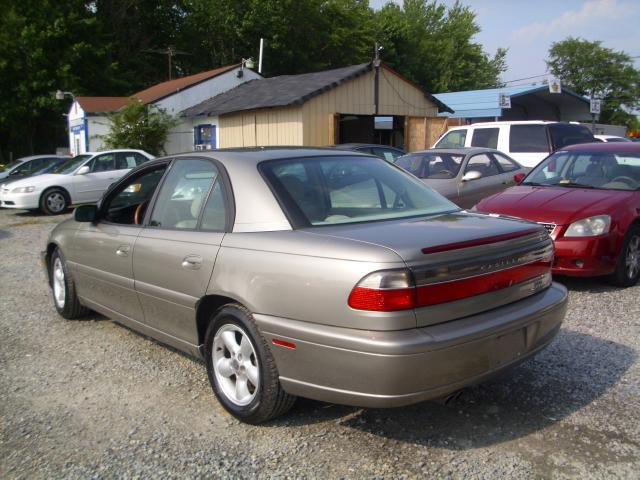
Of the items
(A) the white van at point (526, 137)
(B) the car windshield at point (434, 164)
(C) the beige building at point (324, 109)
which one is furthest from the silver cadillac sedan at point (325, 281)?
(C) the beige building at point (324, 109)

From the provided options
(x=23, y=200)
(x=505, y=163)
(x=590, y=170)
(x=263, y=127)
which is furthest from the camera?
(x=263, y=127)

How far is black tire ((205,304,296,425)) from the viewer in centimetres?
312

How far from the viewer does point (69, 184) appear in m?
14.8

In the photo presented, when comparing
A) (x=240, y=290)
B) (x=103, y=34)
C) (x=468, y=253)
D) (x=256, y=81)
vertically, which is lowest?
(x=240, y=290)

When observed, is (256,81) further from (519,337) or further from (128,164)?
(519,337)

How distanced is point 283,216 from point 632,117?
6706 cm

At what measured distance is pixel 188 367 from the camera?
4.29m

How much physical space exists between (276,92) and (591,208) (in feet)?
55.2

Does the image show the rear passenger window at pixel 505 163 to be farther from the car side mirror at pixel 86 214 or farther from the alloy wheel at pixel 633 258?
the car side mirror at pixel 86 214

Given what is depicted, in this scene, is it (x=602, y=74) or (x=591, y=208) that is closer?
(x=591, y=208)

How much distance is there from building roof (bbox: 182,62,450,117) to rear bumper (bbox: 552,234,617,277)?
13.9m

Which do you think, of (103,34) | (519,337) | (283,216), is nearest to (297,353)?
(283,216)

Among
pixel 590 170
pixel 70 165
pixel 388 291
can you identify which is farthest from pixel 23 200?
pixel 388 291

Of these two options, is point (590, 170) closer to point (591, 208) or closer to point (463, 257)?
point (591, 208)
